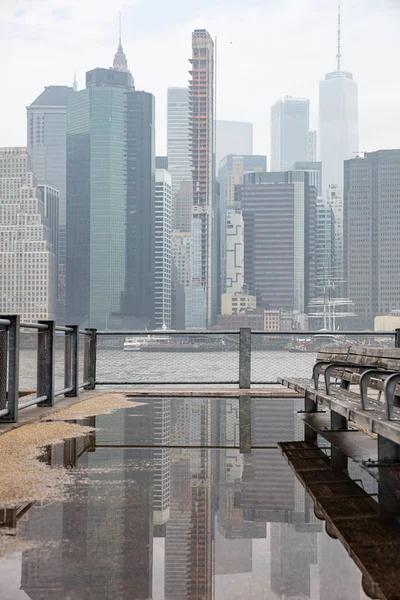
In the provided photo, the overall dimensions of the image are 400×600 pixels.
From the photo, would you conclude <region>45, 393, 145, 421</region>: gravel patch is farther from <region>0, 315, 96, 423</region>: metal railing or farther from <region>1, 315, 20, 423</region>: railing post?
<region>1, 315, 20, 423</region>: railing post

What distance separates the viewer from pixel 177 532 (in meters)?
3.37

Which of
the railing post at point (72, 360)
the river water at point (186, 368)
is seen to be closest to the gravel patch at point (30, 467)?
the railing post at point (72, 360)

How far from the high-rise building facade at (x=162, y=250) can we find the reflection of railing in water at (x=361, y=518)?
129971 mm

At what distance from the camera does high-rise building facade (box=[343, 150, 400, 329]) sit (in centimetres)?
13788

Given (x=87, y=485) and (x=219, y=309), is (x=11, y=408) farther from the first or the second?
(x=219, y=309)

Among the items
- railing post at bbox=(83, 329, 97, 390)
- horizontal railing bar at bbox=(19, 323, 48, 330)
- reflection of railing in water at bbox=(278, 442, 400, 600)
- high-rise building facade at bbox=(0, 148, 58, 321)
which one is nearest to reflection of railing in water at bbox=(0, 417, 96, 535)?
horizontal railing bar at bbox=(19, 323, 48, 330)

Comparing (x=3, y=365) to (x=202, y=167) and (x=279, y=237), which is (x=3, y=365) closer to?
(x=279, y=237)

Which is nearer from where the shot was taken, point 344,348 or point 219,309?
point 344,348

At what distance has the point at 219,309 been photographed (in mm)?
136375

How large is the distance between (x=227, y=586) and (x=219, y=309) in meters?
134

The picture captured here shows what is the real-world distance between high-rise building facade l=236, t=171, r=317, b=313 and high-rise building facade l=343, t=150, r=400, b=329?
9358mm

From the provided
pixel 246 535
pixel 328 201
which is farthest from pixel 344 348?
pixel 328 201

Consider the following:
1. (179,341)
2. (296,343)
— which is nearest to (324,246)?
(296,343)

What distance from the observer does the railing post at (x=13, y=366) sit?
730 centimetres
